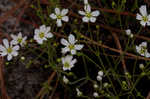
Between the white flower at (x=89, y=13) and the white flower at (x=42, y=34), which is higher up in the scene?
the white flower at (x=89, y=13)

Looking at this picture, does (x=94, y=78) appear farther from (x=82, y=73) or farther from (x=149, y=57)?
(x=149, y=57)

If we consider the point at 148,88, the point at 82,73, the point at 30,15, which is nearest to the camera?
the point at 148,88

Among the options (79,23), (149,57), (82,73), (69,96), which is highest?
(79,23)

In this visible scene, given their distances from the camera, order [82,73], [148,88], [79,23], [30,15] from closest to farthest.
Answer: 1. [148,88]
2. [82,73]
3. [79,23]
4. [30,15]

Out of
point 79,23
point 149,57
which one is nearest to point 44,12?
point 79,23

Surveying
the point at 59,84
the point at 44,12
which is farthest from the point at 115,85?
the point at 44,12

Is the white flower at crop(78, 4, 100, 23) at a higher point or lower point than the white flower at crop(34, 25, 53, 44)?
higher

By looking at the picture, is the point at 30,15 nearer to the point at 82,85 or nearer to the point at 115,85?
the point at 82,85

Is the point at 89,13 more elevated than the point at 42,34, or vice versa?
the point at 89,13

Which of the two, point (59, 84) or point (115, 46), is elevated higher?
point (115, 46)

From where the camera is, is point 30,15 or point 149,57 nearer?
point 149,57
